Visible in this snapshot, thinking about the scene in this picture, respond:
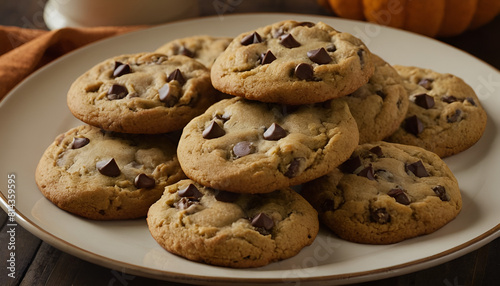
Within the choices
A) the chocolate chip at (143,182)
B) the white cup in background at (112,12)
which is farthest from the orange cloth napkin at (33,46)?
the chocolate chip at (143,182)

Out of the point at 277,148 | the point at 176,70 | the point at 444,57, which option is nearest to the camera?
the point at 277,148

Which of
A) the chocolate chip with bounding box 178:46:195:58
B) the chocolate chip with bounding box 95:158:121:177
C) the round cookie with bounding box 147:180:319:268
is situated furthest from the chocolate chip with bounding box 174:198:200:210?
the chocolate chip with bounding box 178:46:195:58

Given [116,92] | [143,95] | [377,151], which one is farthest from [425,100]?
[116,92]

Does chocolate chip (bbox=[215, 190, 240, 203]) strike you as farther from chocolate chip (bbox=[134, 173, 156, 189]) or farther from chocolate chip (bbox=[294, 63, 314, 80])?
chocolate chip (bbox=[294, 63, 314, 80])

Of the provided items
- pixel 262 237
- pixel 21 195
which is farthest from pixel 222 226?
pixel 21 195

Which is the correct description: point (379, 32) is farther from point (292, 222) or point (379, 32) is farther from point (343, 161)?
point (292, 222)
